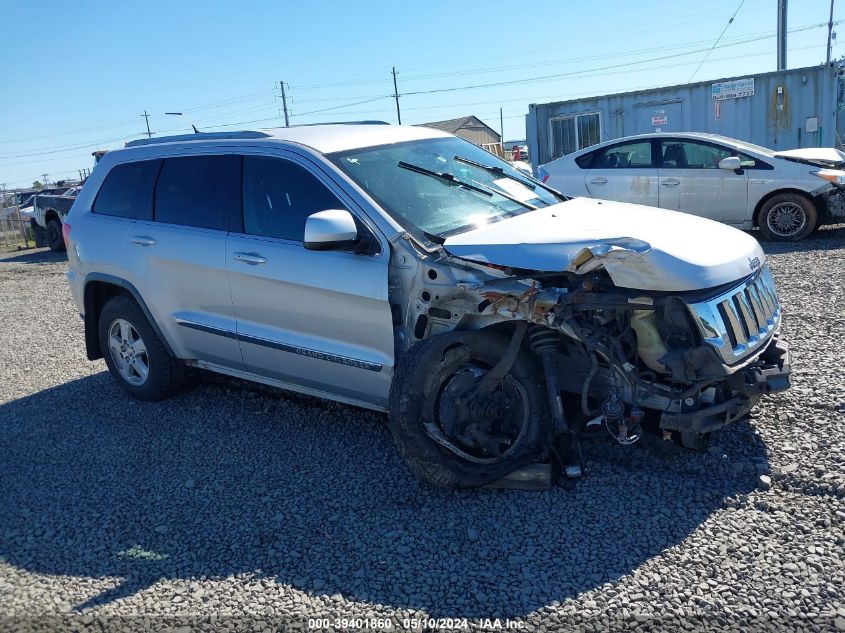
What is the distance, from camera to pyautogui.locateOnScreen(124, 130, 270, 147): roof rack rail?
5.12m

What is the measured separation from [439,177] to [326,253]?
3.03ft

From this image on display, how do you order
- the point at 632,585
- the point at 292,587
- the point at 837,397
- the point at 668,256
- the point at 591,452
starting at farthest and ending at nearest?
the point at 837,397, the point at 591,452, the point at 668,256, the point at 292,587, the point at 632,585

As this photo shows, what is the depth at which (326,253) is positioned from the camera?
14.3 ft

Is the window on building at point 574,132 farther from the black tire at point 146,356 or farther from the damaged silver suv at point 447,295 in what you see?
the black tire at point 146,356

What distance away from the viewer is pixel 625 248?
139 inches

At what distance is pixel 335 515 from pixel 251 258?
1756 mm

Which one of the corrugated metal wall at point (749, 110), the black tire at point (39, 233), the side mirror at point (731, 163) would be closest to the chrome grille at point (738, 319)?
the side mirror at point (731, 163)

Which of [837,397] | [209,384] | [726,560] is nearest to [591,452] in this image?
[726,560]

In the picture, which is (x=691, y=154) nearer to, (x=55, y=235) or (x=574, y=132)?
(x=574, y=132)

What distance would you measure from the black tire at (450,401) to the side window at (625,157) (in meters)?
8.12

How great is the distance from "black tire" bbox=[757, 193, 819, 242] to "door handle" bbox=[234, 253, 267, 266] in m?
8.24

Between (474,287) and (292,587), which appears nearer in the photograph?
(292,587)

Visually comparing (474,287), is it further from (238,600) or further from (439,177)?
(238,600)

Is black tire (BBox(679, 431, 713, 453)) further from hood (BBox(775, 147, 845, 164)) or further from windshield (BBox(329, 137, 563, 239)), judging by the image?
hood (BBox(775, 147, 845, 164))
